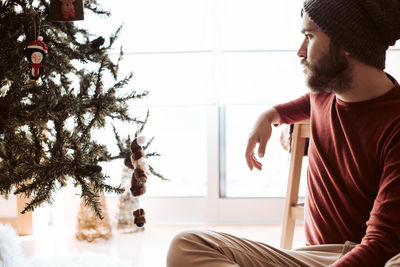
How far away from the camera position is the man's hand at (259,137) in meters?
1.44

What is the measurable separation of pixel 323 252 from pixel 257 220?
145cm

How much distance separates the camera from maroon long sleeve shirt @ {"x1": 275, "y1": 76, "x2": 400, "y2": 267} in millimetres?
1052

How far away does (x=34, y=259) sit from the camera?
6.66 ft

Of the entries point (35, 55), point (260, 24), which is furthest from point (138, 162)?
point (260, 24)

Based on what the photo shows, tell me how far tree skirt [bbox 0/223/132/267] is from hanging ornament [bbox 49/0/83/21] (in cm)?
89

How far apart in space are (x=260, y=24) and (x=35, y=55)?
1.34 meters

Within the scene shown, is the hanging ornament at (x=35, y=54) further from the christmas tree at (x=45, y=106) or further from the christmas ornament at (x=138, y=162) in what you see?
the christmas ornament at (x=138, y=162)

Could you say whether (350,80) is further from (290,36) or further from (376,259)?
(290,36)

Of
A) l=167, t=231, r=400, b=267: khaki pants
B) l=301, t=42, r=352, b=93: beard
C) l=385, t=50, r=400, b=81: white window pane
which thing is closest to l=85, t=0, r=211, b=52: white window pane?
l=385, t=50, r=400, b=81: white window pane

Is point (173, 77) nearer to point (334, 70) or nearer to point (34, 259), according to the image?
point (34, 259)

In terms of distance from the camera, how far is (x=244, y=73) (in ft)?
7.97

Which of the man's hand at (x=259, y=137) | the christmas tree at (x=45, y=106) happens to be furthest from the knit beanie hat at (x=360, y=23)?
the christmas tree at (x=45, y=106)

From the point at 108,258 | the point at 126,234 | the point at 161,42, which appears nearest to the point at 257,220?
the point at 126,234

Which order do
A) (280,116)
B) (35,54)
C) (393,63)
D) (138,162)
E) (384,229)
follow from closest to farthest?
(384,229) → (35,54) → (280,116) → (138,162) → (393,63)
